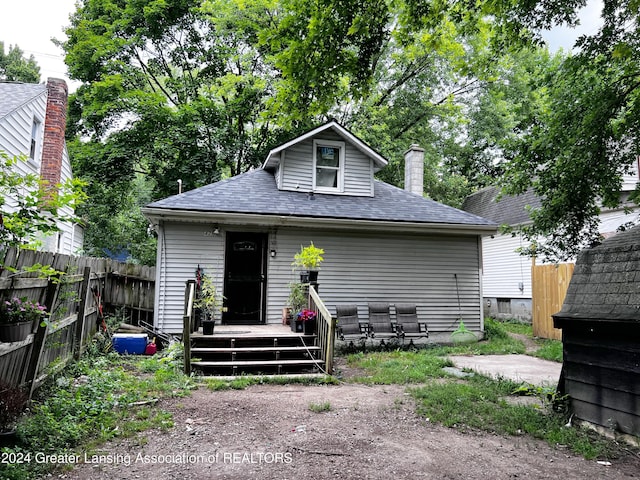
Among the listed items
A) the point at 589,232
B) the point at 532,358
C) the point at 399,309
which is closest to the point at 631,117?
the point at 589,232

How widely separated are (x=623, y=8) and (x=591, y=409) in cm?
541

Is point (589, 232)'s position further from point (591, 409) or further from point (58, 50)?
point (58, 50)

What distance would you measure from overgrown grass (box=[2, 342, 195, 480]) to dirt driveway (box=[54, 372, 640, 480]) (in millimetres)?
229

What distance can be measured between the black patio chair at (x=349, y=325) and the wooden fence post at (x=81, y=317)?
205 inches

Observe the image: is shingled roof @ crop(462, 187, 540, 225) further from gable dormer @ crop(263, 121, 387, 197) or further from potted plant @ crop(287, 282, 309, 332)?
potted plant @ crop(287, 282, 309, 332)

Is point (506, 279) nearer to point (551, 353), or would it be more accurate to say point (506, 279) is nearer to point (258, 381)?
point (551, 353)

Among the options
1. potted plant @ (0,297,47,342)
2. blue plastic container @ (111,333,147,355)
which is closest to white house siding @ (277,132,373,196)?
blue plastic container @ (111,333,147,355)

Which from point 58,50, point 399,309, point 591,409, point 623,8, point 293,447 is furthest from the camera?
point 58,50

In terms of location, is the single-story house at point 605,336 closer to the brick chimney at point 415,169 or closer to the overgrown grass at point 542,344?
the overgrown grass at point 542,344

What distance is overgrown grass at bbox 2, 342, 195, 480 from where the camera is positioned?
135 inches

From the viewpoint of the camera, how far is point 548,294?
463 inches

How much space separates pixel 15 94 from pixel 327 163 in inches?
346

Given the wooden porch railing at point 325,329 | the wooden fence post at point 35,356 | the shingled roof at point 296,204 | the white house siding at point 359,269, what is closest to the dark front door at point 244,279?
the white house siding at point 359,269

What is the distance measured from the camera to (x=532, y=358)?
8.98 metres
